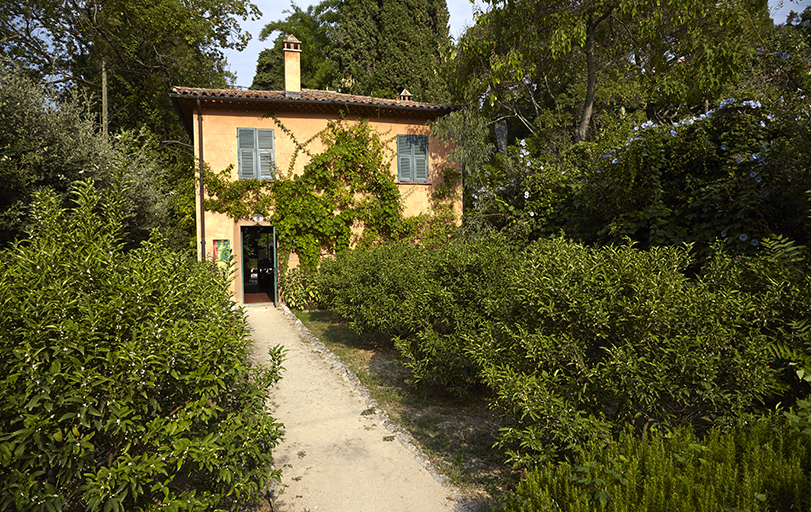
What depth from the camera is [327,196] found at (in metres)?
12.4

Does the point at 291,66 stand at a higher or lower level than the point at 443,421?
higher

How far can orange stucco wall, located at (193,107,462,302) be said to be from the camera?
1173 cm

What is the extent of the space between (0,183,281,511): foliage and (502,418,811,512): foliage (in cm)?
166

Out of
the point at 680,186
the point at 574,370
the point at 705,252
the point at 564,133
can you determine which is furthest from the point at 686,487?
the point at 564,133

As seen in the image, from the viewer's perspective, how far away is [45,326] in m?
2.09

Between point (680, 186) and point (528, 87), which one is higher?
point (528, 87)

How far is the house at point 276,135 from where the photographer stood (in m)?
11.6

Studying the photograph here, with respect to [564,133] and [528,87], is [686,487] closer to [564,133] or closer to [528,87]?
[528,87]

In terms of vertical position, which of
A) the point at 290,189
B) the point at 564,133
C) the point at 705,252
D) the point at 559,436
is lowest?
the point at 559,436

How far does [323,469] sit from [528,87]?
569 inches

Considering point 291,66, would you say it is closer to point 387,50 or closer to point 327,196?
point 327,196

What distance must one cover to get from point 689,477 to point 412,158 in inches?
462

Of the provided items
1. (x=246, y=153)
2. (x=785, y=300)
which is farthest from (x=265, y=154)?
(x=785, y=300)

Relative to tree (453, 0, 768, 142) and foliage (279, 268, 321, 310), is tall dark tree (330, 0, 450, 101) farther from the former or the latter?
foliage (279, 268, 321, 310)
